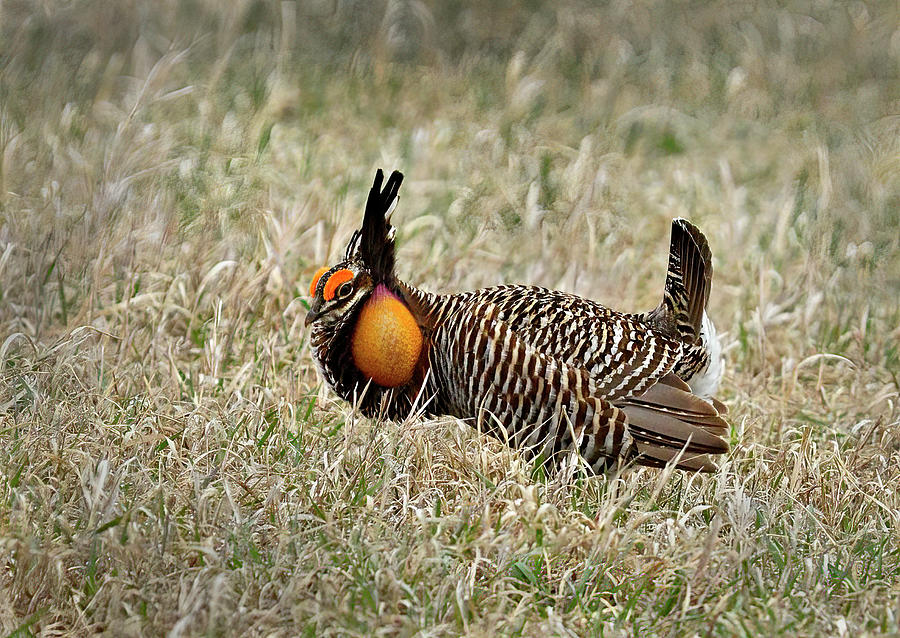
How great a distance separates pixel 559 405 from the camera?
3588 millimetres

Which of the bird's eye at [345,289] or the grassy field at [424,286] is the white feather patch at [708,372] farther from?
the bird's eye at [345,289]

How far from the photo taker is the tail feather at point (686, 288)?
4.00 m

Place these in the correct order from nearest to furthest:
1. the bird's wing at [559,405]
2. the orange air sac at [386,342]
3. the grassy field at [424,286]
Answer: the grassy field at [424,286]
the bird's wing at [559,405]
the orange air sac at [386,342]

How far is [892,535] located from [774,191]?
3.68m

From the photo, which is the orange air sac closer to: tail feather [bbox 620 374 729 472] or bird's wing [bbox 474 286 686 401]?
bird's wing [bbox 474 286 686 401]

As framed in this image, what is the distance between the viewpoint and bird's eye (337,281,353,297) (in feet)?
12.4

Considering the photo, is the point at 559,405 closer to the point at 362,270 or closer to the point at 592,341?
the point at 592,341


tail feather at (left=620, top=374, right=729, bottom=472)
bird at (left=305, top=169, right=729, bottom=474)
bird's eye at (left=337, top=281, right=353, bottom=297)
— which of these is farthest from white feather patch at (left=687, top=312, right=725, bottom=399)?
bird's eye at (left=337, top=281, right=353, bottom=297)

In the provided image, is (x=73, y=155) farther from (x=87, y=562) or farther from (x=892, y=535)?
(x=892, y=535)

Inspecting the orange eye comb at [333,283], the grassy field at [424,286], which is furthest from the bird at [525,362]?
the grassy field at [424,286]

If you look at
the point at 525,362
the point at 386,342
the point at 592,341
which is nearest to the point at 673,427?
the point at 592,341

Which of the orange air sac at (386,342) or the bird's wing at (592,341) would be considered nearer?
the bird's wing at (592,341)

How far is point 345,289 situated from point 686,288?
1200 mm

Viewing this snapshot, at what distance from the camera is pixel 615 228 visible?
247 inches
